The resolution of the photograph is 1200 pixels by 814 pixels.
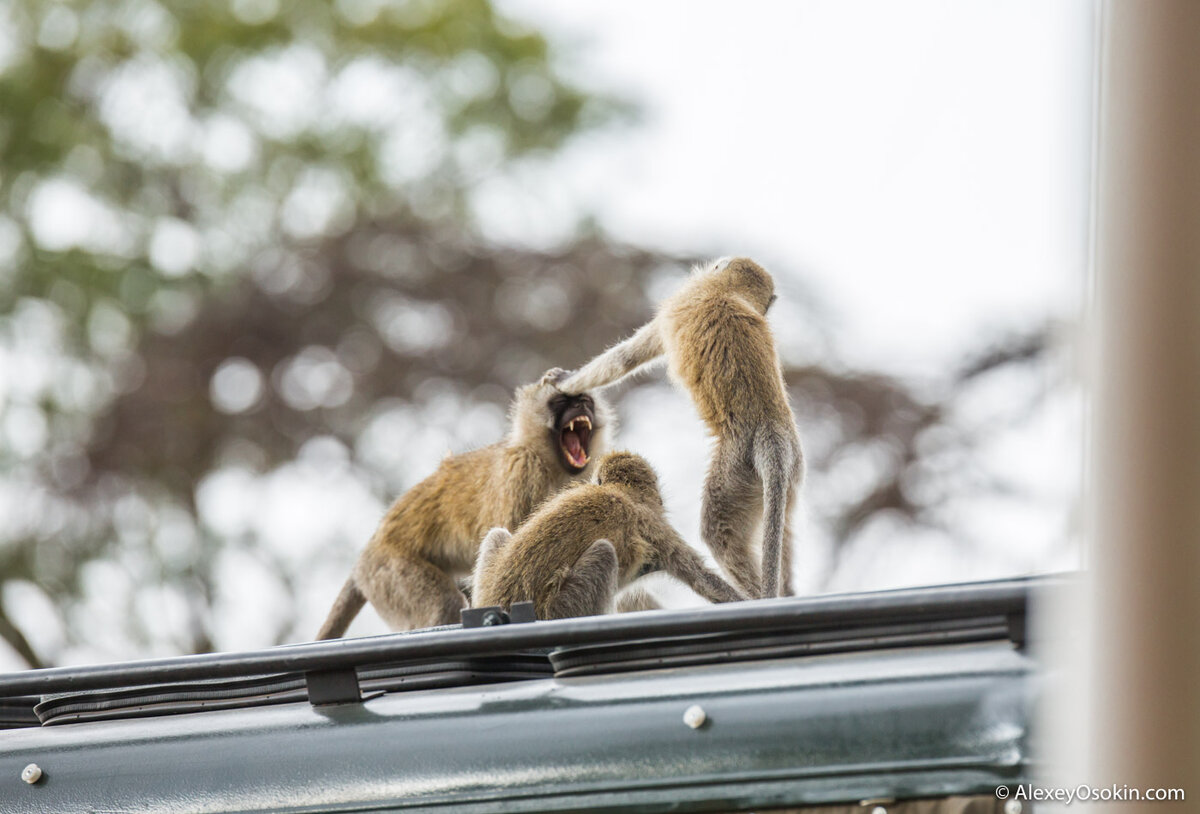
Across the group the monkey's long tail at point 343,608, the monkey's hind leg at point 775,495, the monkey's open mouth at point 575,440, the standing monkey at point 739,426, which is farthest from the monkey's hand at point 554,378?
the monkey's long tail at point 343,608

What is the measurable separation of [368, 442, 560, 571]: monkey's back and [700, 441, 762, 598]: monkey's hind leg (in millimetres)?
535

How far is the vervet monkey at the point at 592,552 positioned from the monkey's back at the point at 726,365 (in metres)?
0.25

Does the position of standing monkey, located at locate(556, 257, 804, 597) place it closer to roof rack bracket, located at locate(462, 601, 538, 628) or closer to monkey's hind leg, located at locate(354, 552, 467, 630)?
monkey's hind leg, located at locate(354, 552, 467, 630)

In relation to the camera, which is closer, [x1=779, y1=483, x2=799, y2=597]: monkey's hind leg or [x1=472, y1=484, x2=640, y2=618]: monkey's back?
[x1=472, y1=484, x2=640, y2=618]: monkey's back

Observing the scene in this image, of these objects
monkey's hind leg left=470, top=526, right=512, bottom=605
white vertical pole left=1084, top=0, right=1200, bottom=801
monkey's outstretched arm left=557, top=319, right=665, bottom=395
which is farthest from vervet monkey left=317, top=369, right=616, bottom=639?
white vertical pole left=1084, top=0, right=1200, bottom=801

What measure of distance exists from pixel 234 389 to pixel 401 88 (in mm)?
3662

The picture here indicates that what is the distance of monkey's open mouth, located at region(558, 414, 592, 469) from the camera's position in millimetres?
3684

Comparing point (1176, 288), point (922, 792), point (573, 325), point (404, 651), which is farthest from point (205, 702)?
point (573, 325)

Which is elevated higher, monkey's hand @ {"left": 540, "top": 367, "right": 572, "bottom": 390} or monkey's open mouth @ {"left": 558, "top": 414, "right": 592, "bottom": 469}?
monkey's hand @ {"left": 540, "top": 367, "right": 572, "bottom": 390}

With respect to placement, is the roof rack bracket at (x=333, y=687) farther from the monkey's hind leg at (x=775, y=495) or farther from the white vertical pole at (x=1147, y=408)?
the monkey's hind leg at (x=775, y=495)

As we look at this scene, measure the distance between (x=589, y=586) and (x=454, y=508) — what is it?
1.27 metres

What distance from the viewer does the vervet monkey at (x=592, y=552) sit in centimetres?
280

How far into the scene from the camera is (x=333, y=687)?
1.88 meters

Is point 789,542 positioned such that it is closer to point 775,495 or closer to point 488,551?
point 775,495
